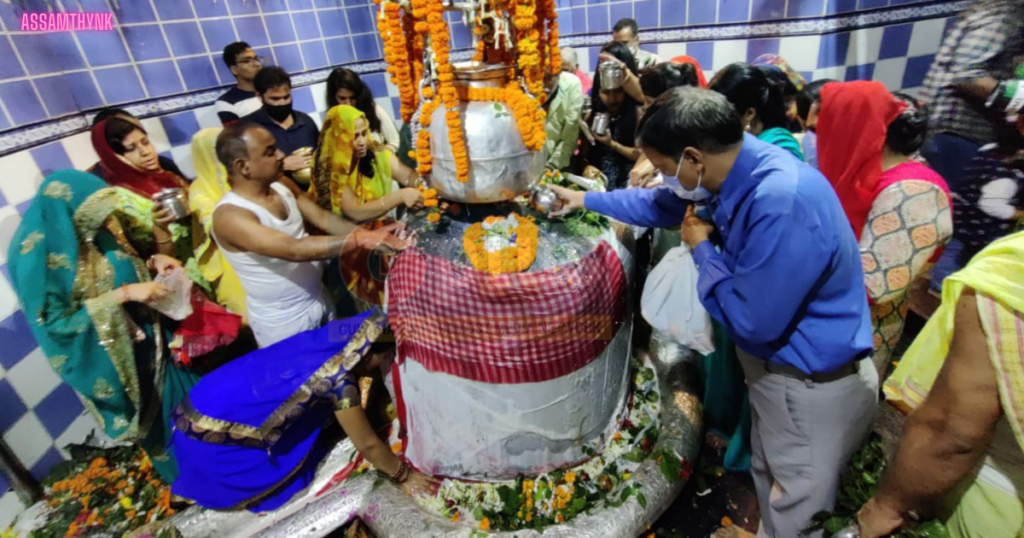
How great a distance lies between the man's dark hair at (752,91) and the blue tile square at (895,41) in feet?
7.19

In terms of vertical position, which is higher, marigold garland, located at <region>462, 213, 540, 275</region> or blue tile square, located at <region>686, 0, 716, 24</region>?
blue tile square, located at <region>686, 0, 716, 24</region>

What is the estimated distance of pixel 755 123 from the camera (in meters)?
2.17

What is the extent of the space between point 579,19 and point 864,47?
2570mm

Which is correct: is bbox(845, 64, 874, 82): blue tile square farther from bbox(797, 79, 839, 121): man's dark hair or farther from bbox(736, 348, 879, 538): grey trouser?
bbox(736, 348, 879, 538): grey trouser

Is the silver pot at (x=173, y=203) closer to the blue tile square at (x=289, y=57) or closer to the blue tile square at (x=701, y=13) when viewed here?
the blue tile square at (x=289, y=57)

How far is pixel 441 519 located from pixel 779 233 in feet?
5.58

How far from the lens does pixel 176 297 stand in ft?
7.73

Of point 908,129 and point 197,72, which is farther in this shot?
point 197,72

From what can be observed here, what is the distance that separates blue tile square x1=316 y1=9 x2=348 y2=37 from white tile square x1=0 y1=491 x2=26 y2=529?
3686mm

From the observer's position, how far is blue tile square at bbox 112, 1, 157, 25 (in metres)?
3.03

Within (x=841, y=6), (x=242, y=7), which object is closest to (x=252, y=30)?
(x=242, y=7)

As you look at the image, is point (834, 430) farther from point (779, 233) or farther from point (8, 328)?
point (8, 328)

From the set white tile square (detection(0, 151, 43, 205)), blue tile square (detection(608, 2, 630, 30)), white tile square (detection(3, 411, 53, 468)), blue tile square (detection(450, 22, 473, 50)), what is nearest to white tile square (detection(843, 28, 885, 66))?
blue tile square (detection(608, 2, 630, 30))

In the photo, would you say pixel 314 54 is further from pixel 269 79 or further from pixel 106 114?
pixel 106 114
